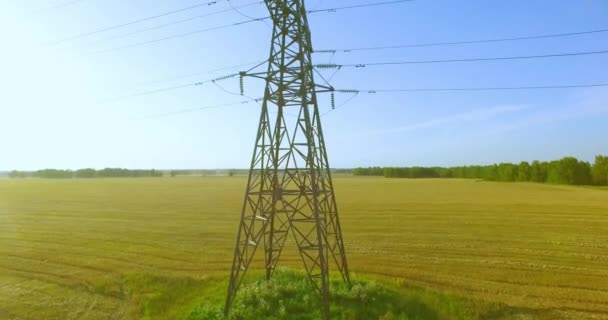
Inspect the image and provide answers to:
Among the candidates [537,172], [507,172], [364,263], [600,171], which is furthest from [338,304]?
[507,172]

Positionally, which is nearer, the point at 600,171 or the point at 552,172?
the point at 600,171

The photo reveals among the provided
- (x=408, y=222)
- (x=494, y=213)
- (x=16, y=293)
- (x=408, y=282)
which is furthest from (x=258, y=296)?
(x=494, y=213)

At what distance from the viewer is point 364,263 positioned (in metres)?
25.5

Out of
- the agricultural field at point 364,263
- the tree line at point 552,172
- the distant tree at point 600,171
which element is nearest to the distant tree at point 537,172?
the tree line at point 552,172

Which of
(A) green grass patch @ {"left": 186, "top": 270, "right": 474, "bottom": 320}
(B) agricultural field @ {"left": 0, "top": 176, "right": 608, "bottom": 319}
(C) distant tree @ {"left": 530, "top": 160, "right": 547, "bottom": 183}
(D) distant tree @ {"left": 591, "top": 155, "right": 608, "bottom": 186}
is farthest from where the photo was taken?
(C) distant tree @ {"left": 530, "top": 160, "right": 547, "bottom": 183}

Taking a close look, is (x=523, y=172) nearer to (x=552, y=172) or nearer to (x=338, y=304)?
(x=552, y=172)

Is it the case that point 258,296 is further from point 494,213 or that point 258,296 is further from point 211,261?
point 494,213

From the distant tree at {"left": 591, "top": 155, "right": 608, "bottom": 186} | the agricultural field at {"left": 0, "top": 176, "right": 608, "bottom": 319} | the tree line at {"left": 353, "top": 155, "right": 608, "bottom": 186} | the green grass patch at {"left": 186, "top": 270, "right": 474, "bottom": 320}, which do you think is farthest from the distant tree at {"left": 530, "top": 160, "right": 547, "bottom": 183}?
the green grass patch at {"left": 186, "top": 270, "right": 474, "bottom": 320}

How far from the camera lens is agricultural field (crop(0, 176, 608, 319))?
60.4 feet

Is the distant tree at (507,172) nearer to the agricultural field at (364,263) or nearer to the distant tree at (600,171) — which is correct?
the distant tree at (600,171)

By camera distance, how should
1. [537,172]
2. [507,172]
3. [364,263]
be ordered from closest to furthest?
1. [364,263]
2. [537,172]
3. [507,172]

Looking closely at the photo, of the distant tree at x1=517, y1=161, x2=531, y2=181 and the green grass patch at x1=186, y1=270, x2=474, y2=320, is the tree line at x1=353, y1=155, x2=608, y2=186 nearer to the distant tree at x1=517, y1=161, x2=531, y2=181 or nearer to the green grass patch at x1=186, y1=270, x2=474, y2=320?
the distant tree at x1=517, y1=161, x2=531, y2=181

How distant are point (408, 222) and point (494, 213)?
1368 cm

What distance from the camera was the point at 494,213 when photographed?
160 ft
